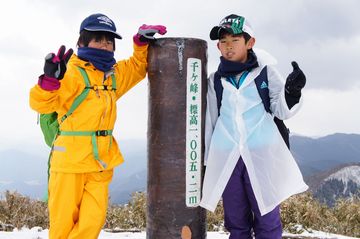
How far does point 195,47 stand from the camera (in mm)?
3725

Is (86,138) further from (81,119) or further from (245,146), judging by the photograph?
(245,146)

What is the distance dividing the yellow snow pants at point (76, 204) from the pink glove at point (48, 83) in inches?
28.9

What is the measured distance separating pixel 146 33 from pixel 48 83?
97 centimetres

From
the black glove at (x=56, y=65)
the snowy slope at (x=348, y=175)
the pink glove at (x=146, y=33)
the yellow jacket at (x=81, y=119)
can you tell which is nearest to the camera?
the black glove at (x=56, y=65)

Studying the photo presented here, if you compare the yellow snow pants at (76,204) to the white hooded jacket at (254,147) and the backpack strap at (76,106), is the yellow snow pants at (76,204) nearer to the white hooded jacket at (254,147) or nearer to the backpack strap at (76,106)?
the backpack strap at (76,106)

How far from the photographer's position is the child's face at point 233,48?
3.73m

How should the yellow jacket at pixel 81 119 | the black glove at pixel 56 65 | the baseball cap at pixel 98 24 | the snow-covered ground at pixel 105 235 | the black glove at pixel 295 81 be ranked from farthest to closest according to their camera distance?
the snow-covered ground at pixel 105 235 < the baseball cap at pixel 98 24 < the yellow jacket at pixel 81 119 < the black glove at pixel 295 81 < the black glove at pixel 56 65

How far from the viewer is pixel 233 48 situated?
3732mm

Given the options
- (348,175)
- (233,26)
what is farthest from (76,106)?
(348,175)

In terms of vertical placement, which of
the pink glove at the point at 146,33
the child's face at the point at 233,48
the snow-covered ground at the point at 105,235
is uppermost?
the pink glove at the point at 146,33

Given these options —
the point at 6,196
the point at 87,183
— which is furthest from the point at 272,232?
the point at 6,196

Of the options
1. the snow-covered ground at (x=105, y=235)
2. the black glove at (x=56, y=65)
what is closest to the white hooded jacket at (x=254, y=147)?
the black glove at (x=56, y=65)

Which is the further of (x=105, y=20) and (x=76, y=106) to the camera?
(x=105, y=20)

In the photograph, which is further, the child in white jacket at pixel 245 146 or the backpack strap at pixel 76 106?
the child in white jacket at pixel 245 146
